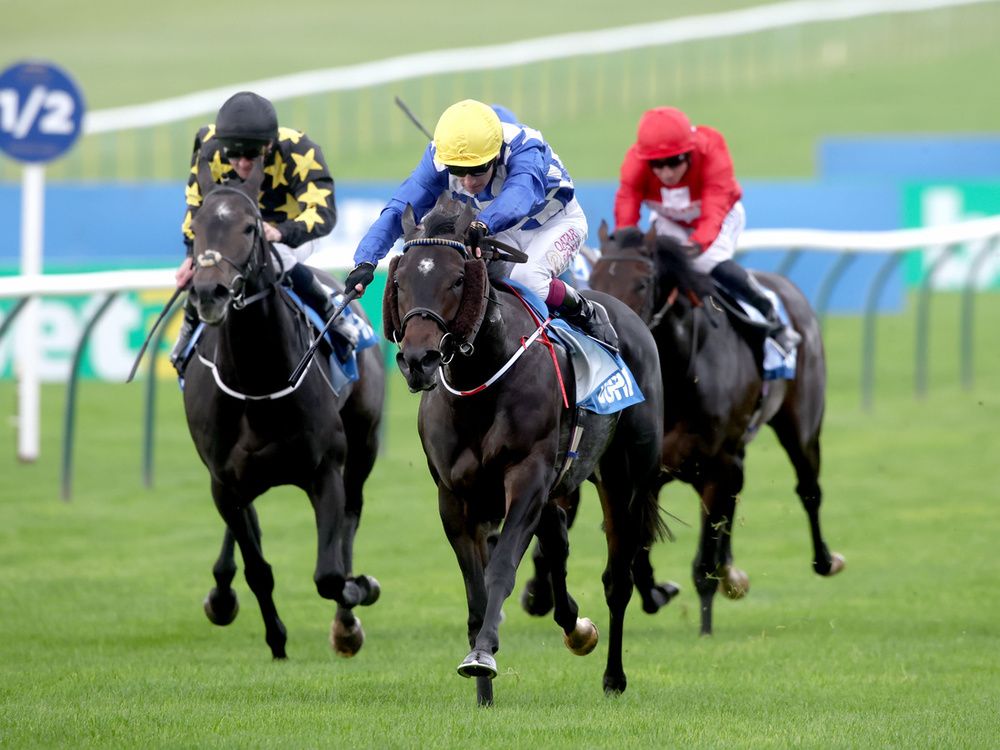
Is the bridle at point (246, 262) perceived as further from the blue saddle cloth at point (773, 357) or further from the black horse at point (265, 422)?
the blue saddle cloth at point (773, 357)

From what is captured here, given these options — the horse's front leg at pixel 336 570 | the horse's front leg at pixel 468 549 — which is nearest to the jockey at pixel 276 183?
the horse's front leg at pixel 336 570

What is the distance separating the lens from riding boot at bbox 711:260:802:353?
8.22 meters

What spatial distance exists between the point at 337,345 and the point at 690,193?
6.07ft

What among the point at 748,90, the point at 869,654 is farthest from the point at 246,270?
the point at 748,90

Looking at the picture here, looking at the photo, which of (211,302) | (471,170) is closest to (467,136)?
(471,170)

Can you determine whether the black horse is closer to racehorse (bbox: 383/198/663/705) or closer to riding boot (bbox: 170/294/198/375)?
riding boot (bbox: 170/294/198/375)

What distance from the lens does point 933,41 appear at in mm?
35219

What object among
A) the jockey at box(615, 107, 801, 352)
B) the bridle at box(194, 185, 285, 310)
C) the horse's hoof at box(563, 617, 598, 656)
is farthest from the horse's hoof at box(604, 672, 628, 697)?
the jockey at box(615, 107, 801, 352)

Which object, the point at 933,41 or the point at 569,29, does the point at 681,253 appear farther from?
the point at 569,29

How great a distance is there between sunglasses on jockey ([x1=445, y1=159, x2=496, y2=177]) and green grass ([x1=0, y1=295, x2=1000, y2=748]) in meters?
1.68

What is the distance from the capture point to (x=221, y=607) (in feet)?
24.1

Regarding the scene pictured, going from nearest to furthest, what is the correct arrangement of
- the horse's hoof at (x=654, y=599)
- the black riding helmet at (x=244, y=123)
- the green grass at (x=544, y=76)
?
the black riding helmet at (x=244, y=123)
the horse's hoof at (x=654, y=599)
the green grass at (x=544, y=76)

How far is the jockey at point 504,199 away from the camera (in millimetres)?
5887

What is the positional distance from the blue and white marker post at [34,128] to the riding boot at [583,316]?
6325 millimetres
